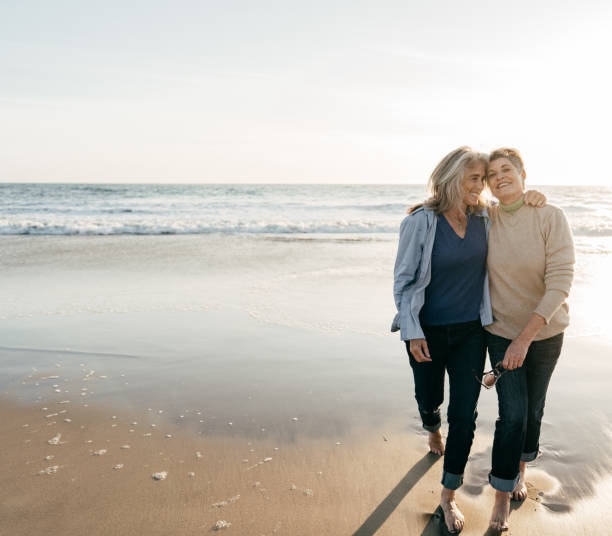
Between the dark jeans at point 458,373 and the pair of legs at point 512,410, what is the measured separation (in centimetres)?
11

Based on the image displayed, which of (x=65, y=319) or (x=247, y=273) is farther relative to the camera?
(x=247, y=273)

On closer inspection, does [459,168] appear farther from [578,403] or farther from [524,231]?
[578,403]

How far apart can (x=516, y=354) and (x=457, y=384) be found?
0.35m

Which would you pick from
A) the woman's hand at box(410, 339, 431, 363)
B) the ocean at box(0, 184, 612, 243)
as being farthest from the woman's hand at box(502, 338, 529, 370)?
the ocean at box(0, 184, 612, 243)

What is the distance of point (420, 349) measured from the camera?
8.43 ft

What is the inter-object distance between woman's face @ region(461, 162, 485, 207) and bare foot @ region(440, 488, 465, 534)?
1.48 meters

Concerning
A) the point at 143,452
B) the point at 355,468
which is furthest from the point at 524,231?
the point at 143,452

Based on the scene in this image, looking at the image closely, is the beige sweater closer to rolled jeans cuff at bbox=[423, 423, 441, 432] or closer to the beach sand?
rolled jeans cuff at bbox=[423, 423, 441, 432]

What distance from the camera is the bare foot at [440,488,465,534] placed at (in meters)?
2.41

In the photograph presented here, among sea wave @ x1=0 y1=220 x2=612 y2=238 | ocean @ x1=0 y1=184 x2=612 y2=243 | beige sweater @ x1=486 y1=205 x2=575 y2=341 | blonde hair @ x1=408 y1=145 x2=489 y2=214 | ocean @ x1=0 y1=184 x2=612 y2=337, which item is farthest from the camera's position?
ocean @ x1=0 y1=184 x2=612 y2=243

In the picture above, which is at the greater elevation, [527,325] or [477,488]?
[527,325]

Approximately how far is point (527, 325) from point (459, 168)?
32.9 inches

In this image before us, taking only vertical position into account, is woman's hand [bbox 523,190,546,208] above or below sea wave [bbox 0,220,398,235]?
above

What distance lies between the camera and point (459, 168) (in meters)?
2.56
